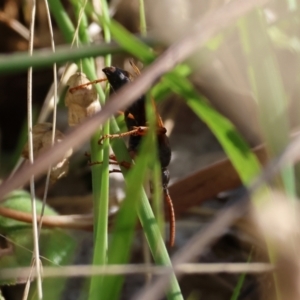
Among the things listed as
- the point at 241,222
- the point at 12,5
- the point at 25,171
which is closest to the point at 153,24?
the point at 12,5

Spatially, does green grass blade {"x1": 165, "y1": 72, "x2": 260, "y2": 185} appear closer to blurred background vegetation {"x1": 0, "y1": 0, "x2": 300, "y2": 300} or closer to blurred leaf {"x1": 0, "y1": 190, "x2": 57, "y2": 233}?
blurred background vegetation {"x1": 0, "y1": 0, "x2": 300, "y2": 300}

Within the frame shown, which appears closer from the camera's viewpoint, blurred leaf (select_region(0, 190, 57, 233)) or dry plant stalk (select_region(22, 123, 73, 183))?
dry plant stalk (select_region(22, 123, 73, 183))

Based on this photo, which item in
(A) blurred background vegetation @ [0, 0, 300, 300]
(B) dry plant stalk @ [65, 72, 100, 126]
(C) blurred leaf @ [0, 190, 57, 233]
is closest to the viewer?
(A) blurred background vegetation @ [0, 0, 300, 300]

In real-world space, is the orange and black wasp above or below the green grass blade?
above

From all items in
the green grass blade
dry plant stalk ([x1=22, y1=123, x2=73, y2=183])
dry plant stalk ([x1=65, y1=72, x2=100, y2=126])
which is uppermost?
dry plant stalk ([x1=65, y1=72, x2=100, y2=126])

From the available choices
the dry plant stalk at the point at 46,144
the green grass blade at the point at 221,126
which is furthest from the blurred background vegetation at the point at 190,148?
the dry plant stalk at the point at 46,144

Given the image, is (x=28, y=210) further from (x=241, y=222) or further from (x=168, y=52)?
(x=168, y=52)

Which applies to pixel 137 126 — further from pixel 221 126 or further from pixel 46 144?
pixel 221 126

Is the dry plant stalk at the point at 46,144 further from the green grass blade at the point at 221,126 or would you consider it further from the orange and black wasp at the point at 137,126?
the green grass blade at the point at 221,126

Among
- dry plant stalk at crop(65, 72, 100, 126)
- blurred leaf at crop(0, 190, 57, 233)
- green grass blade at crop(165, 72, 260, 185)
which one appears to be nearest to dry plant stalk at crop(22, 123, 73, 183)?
dry plant stalk at crop(65, 72, 100, 126)
